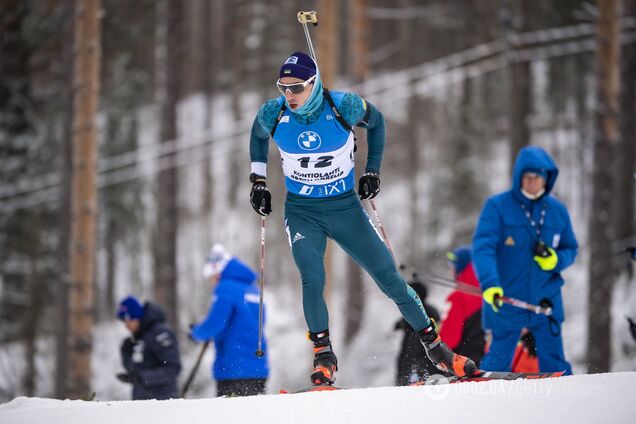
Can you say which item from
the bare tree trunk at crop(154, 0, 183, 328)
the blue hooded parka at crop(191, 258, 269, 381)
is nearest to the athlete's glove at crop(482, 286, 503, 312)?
the blue hooded parka at crop(191, 258, 269, 381)

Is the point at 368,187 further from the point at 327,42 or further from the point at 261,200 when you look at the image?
the point at 327,42

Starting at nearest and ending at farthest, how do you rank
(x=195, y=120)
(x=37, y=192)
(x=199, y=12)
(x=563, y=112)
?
(x=37, y=192) → (x=563, y=112) → (x=195, y=120) → (x=199, y=12)

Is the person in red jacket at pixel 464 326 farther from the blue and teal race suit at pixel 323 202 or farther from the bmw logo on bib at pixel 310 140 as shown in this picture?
the bmw logo on bib at pixel 310 140

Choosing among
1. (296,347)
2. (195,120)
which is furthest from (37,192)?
(195,120)

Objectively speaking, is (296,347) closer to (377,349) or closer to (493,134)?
(377,349)

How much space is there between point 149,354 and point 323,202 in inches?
129

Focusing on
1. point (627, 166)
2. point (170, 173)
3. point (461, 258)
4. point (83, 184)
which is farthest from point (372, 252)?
point (627, 166)

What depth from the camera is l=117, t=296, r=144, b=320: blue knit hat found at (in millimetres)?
8008

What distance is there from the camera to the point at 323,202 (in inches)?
229

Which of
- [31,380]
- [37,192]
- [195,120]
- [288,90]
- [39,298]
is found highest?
[195,120]

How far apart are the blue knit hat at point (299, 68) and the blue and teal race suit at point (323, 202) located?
26 centimetres

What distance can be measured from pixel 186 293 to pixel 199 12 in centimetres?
1949

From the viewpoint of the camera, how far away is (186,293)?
Result: 2656 centimetres

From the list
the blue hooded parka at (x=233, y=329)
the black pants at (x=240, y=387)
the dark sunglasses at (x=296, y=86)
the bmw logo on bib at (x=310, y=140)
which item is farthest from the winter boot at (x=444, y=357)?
the black pants at (x=240, y=387)
